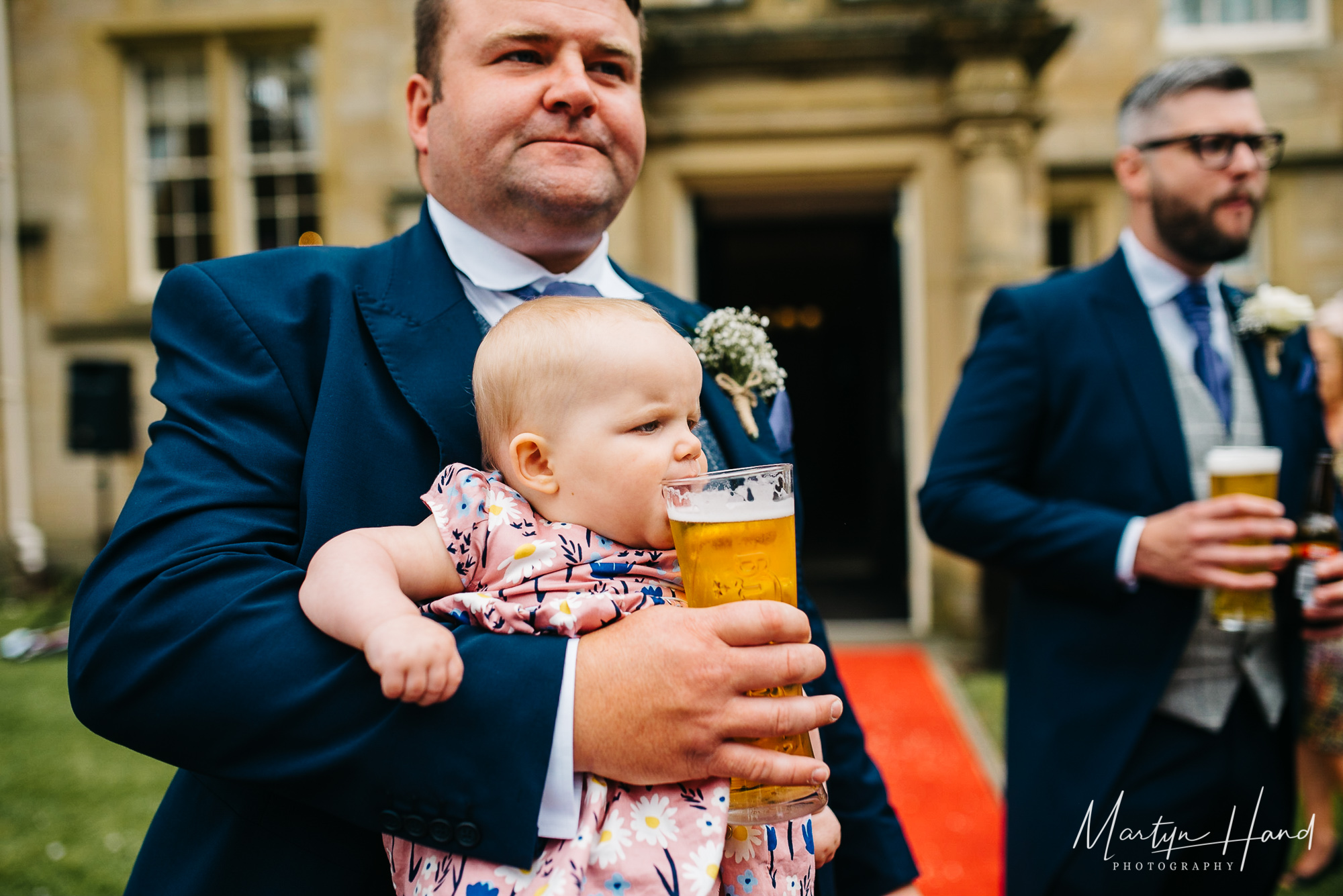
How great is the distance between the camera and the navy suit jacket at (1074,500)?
2369 mm

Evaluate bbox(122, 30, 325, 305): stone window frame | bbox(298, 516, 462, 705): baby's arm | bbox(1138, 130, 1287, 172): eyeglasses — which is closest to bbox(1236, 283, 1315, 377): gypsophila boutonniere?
bbox(1138, 130, 1287, 172): eyeglasses

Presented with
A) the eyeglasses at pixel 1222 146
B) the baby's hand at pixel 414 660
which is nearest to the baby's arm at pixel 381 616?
the baby's hand at pixel 414 660

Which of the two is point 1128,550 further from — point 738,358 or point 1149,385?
point 738,358

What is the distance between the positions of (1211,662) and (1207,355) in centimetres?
87

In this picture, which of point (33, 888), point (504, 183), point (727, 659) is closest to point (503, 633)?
point (727, 659)

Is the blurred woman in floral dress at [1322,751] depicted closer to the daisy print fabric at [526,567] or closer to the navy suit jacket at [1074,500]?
the navy suit jacket at [1074,500]

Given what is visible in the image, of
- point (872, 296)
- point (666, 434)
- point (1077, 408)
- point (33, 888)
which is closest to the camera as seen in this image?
point (666, 434)

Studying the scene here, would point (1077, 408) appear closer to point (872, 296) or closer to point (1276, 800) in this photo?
point (1276, 800)

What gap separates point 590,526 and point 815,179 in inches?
279

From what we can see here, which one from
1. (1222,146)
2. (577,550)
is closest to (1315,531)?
(1222,146)

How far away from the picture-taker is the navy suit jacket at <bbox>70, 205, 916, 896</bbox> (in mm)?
1007

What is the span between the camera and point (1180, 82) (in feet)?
8.65

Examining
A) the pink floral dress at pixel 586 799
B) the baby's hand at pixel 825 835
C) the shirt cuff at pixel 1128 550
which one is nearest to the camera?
the pink floral dress at pixel 586 799

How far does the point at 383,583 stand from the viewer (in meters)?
1.06
